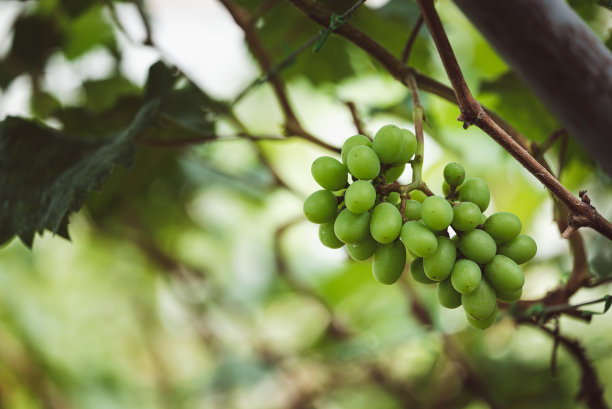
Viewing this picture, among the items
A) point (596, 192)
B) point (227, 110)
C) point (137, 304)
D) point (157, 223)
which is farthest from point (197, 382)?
point (596, 192)

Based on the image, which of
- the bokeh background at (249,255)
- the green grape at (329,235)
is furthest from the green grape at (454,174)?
the bokeh background at (249,255)

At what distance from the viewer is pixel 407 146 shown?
38 centimetres

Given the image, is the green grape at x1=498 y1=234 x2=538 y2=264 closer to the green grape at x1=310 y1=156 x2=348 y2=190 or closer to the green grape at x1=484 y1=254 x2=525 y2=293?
the green grape at x1=484 y1=254 x2=525 y2=293

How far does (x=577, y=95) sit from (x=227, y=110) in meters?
0.47

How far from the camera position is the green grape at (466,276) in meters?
0.35

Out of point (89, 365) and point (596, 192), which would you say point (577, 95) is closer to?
point (596, 192)

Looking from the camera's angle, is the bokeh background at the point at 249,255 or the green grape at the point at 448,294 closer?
the green grape at the point at 448,294

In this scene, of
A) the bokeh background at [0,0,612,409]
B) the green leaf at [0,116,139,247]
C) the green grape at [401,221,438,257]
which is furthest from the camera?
the bokeh background at [0,0,612,409]

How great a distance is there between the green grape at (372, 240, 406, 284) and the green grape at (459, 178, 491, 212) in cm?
7

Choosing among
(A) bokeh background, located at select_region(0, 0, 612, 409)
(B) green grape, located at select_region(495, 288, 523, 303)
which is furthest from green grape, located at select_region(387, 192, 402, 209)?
(A) bokeh background, located at select_region(0, 0, 612, 409)

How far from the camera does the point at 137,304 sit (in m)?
1.65

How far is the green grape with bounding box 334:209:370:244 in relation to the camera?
366mm

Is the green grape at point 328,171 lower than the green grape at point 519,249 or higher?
higher

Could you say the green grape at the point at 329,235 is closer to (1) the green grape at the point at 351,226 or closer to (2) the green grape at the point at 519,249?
(1) the green grape at the point at 351,226
